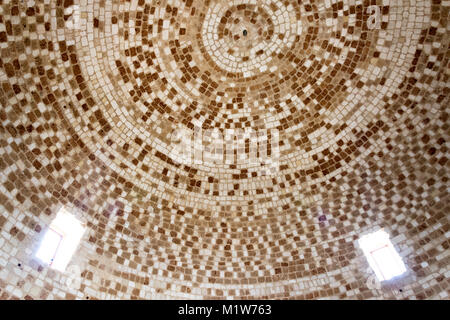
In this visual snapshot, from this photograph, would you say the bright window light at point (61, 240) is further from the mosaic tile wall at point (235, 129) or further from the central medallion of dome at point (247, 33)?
the central medallion of dome at point (247, 33)

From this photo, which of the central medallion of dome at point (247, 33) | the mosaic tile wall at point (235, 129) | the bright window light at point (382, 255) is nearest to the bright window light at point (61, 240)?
the mosaic tile wall at point (235, 129)

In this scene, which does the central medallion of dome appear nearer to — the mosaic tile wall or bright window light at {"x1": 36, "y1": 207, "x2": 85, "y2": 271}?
the mosaic tile wall

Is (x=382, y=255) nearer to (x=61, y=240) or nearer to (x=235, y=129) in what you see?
(x=235, y=129)

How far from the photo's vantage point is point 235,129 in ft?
27.3

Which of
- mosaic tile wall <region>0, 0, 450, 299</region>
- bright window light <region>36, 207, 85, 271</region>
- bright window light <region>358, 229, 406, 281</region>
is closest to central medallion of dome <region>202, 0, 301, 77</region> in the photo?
mosaic tile wall <region>0, 0, 450, 299</region>

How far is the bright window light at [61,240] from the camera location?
6.48 meters

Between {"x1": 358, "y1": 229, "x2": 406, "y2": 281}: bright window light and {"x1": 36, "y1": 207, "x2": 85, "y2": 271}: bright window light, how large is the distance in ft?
14.4

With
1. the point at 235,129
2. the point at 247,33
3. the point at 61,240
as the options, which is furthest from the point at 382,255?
the point at 61,240

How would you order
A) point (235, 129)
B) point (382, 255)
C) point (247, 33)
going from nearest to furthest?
point (382, 255), point (247, 33), point (235, 129)

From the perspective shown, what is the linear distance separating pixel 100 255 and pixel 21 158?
181cm

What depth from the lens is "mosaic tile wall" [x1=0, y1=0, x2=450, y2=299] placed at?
6.82 meters

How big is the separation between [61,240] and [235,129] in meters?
3.42

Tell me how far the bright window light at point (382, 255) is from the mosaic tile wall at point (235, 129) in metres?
0.11

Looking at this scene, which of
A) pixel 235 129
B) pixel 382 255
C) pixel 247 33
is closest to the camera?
pixel 382 255
